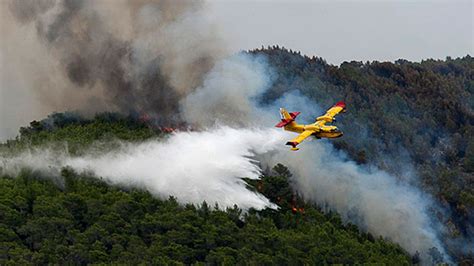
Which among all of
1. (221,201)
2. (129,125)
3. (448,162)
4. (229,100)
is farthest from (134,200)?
(448,162)

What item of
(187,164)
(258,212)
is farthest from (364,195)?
(187,164)

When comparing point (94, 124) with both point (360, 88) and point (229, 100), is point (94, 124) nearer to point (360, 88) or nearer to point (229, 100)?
point (229, 100)

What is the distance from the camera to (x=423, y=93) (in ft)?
526

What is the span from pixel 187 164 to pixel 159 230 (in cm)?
1288

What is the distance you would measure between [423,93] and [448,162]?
2366cm

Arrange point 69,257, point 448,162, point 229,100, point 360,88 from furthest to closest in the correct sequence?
point 360,88 → point 448,162 → point 229,100 → point 69,257

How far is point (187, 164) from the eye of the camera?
393 feet

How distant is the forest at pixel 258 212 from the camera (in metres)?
103

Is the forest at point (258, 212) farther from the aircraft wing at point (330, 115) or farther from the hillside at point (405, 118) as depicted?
the aircraft wing at point (330, 115)

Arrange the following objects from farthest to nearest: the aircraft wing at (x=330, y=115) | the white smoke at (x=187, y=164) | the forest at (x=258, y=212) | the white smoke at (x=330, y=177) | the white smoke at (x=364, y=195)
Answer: the white smoke at (x=187, y=164)
the white smoke at (x=330, y=177)
the white smoke at (x=364, y=195)
the aircraft wing at (x=330, y=115)
the forest at (x=258, y=212)

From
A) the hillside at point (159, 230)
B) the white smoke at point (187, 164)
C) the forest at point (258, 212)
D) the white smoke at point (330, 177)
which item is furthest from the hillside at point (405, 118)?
the hillside at point (159, 230)

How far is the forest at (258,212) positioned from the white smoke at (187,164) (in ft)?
4.87

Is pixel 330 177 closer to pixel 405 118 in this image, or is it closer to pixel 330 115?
pixel 330 115

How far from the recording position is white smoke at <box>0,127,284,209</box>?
382ft
